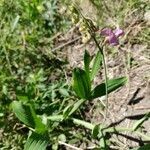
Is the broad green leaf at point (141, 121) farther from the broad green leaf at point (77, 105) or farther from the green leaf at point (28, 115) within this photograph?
the green leaf at point (28, 115)

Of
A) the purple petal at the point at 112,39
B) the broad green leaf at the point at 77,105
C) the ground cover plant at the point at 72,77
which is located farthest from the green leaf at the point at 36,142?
the purple petal at the point at 112,39

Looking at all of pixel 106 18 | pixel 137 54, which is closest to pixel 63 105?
pixel 137 54

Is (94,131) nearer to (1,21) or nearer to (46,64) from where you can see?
(46,64)

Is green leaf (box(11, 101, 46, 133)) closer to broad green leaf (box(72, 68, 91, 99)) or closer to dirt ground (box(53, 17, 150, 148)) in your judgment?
broad green leaf (box(72, 68, 91, 99))

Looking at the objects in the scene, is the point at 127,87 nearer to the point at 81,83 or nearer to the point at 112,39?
the point at 81,83

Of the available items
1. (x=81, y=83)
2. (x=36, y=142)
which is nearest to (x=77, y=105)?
(x=81, y=83)

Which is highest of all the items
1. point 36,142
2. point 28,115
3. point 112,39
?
point 112,39
